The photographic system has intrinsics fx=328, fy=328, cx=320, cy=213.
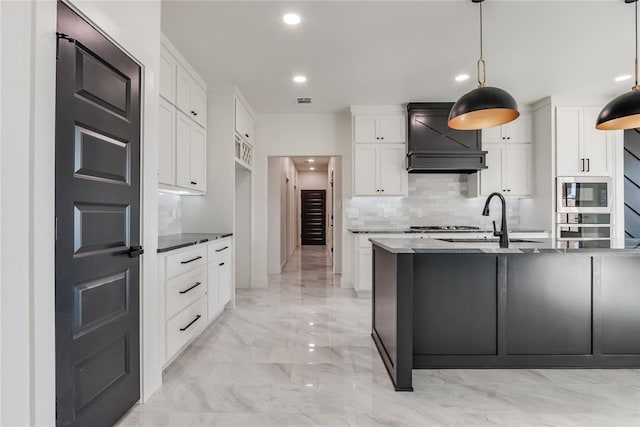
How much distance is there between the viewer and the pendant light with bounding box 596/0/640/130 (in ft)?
7.45

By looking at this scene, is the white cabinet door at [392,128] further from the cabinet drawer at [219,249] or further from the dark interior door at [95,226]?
the dark interior door at [95,226]

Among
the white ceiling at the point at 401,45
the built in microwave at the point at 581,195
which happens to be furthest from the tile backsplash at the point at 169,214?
the built in microwave at the point at 581,195

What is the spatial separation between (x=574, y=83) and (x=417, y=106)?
1853 mm

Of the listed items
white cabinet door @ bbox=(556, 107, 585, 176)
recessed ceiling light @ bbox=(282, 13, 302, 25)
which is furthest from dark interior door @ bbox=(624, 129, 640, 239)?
recessed ceiling light @ bbox=(282, 13, 302, 25)

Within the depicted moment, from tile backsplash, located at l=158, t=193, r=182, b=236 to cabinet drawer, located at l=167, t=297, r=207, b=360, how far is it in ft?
3.26

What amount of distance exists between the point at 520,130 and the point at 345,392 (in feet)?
15.0

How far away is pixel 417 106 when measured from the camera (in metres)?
4.63

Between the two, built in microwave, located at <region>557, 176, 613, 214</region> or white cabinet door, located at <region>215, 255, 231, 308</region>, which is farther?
built in microwave, located at <region>557, 176, 613, 214</region>

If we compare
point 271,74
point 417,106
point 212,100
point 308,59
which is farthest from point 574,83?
point 212,100

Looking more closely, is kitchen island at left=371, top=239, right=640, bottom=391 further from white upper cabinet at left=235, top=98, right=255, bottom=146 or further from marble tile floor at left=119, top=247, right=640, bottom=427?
white upper cabinet at left=235, top=98, right=255, bottom=146

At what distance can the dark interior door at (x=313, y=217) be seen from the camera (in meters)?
12.1

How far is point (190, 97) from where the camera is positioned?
3.39 meters
